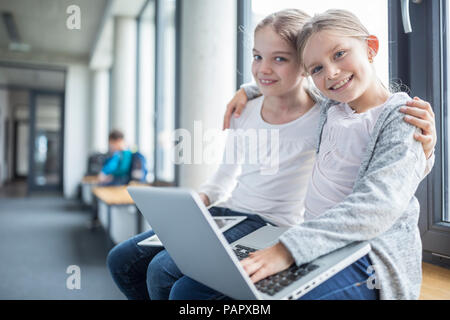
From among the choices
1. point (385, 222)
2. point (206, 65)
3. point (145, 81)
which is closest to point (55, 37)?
point (145, 81)

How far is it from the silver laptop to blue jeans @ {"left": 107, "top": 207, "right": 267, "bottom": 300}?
0.24 meters

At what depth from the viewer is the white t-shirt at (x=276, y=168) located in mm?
1195

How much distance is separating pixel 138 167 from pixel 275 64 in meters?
3.11

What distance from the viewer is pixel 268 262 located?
0.75m

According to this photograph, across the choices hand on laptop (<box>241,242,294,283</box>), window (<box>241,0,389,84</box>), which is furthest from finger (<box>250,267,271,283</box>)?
window (<box>241,0,389,84</box>)

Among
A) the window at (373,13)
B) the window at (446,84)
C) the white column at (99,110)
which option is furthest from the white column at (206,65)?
the white column at (99,110)

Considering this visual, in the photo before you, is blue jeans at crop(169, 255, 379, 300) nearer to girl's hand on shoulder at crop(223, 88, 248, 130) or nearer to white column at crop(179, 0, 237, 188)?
girl's hand on shoulder at crop(223, 88, 248, 130)

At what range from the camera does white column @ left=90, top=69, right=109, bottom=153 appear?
303 inches

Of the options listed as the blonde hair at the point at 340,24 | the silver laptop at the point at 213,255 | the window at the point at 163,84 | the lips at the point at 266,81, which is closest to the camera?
the silver laptop at the point at 213,255

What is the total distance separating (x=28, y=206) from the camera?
6.32 meters

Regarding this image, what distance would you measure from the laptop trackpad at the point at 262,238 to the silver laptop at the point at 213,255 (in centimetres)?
8

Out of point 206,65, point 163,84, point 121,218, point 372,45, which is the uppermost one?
point 163,84

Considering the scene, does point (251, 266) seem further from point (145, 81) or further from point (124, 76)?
point (124, 76)

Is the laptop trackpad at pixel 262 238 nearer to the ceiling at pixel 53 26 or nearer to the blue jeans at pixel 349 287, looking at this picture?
the blue jeans at pixel 349 287
